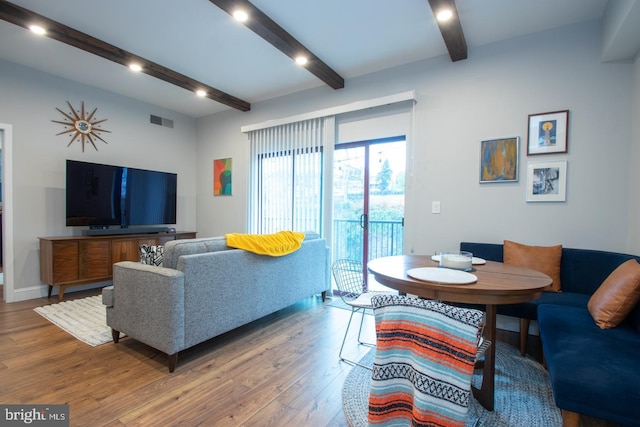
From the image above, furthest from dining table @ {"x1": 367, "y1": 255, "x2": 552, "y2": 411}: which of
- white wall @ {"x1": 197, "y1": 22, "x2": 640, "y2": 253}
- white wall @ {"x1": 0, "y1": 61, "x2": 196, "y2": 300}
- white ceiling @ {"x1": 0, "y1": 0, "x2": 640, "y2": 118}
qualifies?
white wall @ {"x1": 0, "y1": 61, "x2": 196, "y2": 300}

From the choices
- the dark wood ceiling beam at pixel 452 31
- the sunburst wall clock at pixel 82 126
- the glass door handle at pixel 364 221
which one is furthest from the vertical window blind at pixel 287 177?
the sunburst wall clock at pixel 82 126

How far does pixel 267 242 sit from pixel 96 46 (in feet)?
8.58

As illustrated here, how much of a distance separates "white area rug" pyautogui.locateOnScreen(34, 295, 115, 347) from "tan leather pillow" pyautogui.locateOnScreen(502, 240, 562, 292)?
3.55 metres

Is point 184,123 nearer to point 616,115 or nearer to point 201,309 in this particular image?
point 201,309

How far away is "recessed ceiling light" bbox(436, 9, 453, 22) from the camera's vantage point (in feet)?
7.57

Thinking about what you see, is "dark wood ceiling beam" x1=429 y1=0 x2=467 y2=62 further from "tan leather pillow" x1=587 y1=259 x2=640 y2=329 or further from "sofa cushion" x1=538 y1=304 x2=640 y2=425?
"sofa cushion" x1=538 y1=304 x2=640 y2=425

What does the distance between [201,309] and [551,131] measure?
3.30 metres

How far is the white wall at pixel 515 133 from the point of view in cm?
246

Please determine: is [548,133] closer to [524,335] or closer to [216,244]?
[524,335]

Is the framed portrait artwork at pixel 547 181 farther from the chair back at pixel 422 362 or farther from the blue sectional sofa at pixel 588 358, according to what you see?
the chair back at pixel 422 362

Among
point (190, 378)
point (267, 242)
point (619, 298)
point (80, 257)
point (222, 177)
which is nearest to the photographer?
point (619, 298)

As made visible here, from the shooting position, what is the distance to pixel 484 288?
57.4 inches

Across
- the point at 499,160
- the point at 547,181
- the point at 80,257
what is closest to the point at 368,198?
the point at 499,160

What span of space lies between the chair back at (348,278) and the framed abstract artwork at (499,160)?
5.19ft
